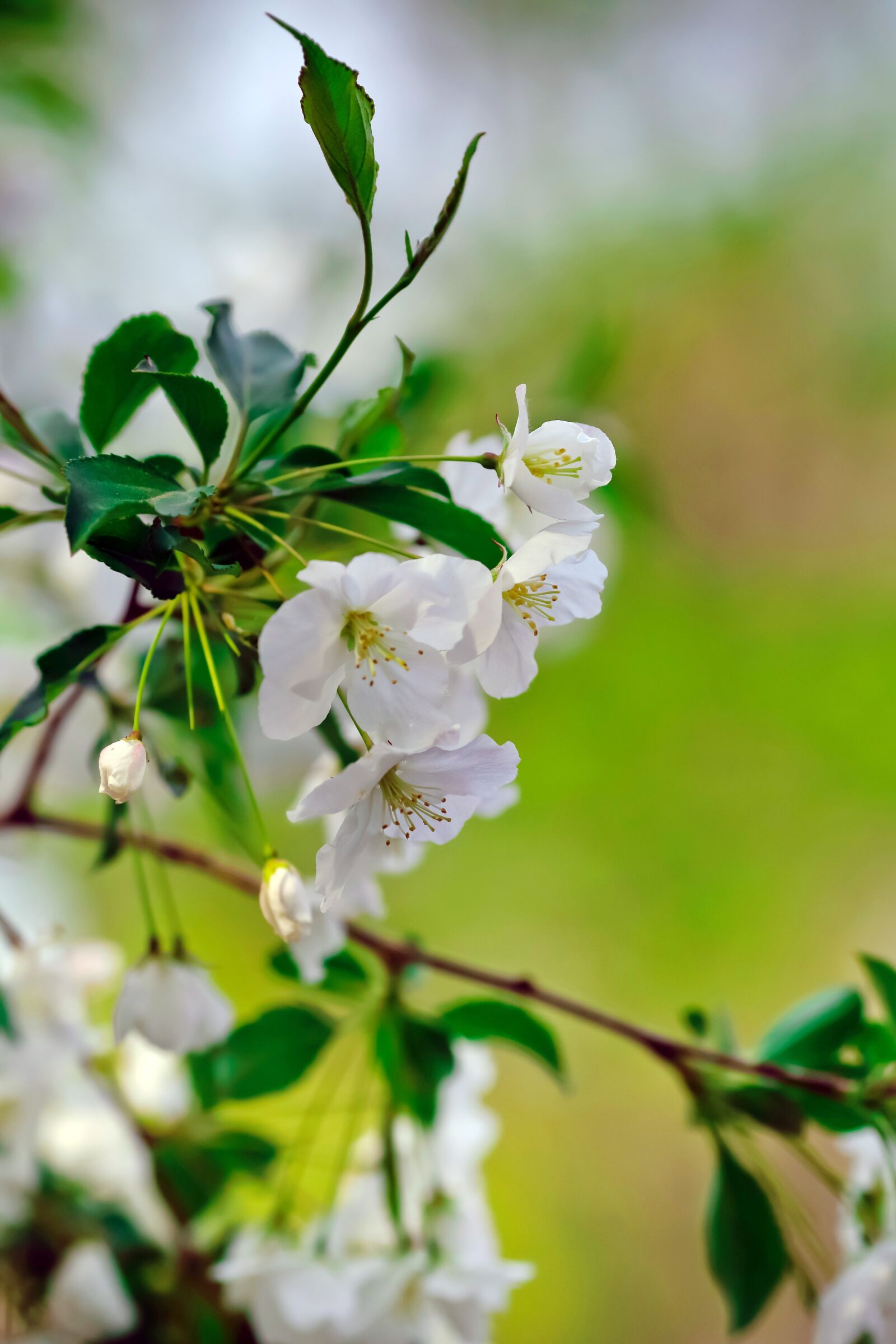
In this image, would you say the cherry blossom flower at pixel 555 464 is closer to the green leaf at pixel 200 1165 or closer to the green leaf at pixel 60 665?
the green leaf at pixel 60 665

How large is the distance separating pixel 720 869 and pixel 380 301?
1.79m

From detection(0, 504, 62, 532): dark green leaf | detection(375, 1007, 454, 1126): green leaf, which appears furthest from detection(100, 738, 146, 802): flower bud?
detection(375, 1007, 454, 1126): green leaf

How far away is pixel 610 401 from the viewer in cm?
201

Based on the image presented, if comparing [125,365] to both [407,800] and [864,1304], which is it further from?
[864,1304]

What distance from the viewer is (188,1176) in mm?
641

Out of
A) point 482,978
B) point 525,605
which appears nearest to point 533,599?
point 525,605

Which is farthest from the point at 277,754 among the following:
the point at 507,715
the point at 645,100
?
the point at 645,100

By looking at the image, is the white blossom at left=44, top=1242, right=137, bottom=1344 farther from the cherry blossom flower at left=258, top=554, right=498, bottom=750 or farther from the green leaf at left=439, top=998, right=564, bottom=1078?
the cherry blossom flower at left=258, top=554, right=498, bottom=750

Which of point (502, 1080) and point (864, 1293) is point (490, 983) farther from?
point (502, 1080)

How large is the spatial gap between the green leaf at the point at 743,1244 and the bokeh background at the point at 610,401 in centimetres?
46

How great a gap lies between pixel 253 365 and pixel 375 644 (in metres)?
0.17

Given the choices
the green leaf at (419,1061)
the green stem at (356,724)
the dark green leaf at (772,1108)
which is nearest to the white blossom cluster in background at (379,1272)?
the green leaf at (419,1061)

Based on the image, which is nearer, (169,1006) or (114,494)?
(114,494)

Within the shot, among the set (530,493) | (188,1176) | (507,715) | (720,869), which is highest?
(507,715)
